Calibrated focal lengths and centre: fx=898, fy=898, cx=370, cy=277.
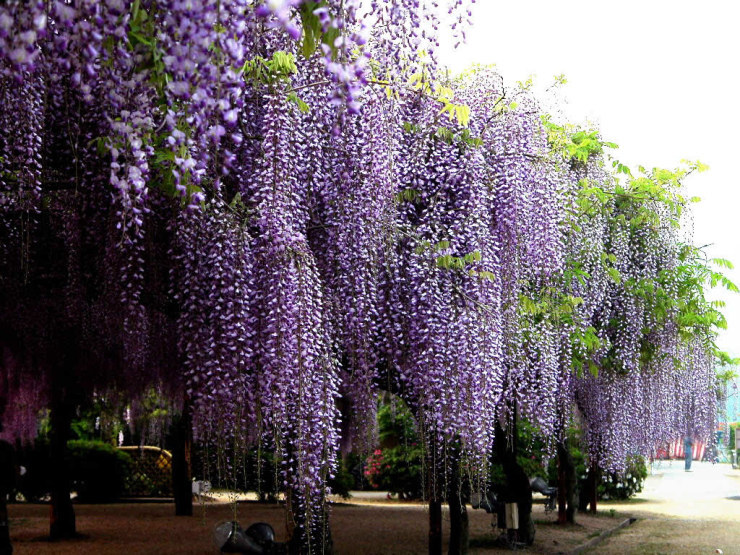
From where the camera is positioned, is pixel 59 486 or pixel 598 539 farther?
pixel 598 539

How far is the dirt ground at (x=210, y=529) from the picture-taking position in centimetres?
1235

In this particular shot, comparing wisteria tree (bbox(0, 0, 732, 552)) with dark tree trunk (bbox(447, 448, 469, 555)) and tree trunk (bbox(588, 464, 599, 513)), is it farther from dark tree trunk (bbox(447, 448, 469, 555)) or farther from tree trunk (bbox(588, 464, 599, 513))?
tree trunk (bbox(588, 464, 599, 513))

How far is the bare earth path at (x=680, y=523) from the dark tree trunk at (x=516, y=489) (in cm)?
115

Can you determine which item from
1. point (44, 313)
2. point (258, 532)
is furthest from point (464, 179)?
point (258, 532)

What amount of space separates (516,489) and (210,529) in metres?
5.22

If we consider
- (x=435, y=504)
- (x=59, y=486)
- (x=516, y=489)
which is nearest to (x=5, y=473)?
(x=435, y=504)

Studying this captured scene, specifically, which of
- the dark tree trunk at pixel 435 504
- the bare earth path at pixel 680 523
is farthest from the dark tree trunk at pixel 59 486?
the bare earth path at pixel 680 523

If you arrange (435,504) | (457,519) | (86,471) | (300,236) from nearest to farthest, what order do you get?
(300,236) < (435,504) < (457,519) < (86,471)

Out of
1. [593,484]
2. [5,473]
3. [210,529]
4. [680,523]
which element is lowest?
[680,523]

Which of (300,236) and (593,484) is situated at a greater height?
(300,236)

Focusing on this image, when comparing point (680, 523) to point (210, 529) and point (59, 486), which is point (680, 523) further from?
point (59, 486)

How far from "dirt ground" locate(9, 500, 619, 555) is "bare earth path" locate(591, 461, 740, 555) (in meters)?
0.71

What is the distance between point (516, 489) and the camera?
12.8 m

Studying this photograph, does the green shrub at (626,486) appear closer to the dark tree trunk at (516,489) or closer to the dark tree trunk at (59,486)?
the dark tree trunk at (516,489)
